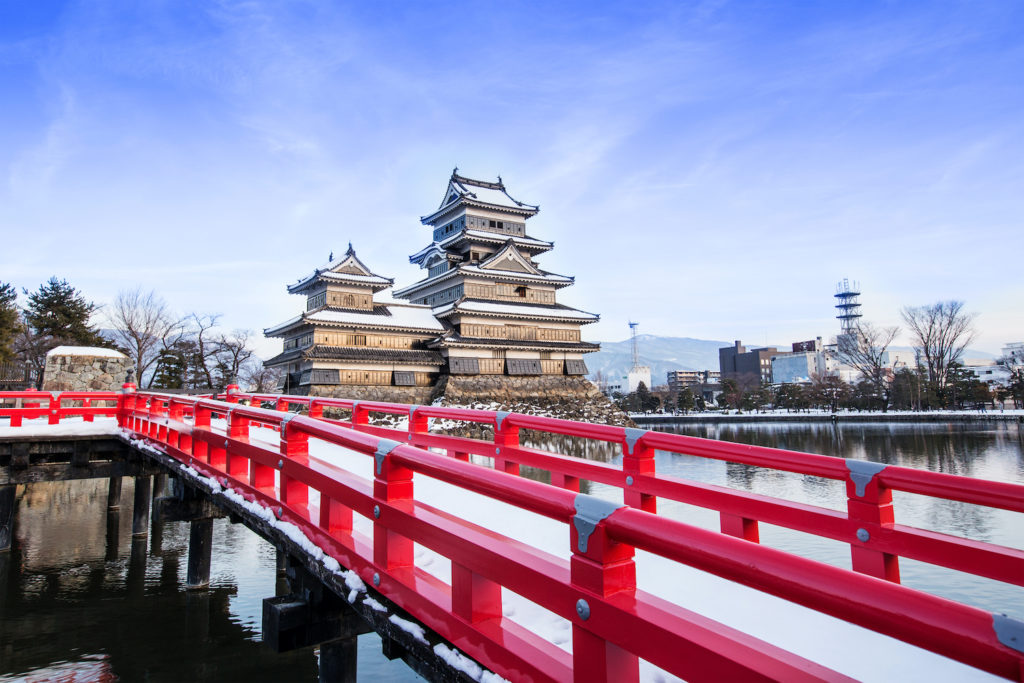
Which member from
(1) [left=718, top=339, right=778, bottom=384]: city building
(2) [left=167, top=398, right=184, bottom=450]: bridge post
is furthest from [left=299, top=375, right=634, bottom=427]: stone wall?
(1) [left=718, top=339, right=778, bottom=384]: city building

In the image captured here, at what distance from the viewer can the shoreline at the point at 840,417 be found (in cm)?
4481

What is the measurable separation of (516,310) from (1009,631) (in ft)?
125

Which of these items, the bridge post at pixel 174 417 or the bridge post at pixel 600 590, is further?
the bridge post at pixel 174 417

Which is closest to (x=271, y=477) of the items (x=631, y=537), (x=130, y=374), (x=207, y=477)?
(x=207, y=477)

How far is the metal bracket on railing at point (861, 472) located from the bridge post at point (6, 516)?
16240mm

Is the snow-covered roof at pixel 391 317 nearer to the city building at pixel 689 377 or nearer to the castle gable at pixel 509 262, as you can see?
the castle gable at pixel 509 262

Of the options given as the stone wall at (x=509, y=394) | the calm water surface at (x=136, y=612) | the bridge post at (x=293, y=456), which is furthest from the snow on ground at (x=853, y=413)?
the bridge post at (x=293, y=456)

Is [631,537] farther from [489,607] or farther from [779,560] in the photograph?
[489,607]

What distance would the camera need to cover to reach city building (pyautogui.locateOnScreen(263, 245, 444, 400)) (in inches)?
1359

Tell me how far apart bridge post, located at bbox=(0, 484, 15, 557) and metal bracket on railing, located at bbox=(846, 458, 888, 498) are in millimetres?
16240

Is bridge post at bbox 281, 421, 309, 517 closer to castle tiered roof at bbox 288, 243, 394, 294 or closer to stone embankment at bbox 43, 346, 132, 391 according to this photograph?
stone embankment at bbox 43, 346, 132, 391

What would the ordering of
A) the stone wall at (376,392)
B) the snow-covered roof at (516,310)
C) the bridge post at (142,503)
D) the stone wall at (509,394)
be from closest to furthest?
1. the bridge post at (142,503)
2. the stone wall at (376,392)
3. the stone wall at (509,394)
4. the snow-covered roof at (516,310)

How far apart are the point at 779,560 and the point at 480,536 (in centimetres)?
148

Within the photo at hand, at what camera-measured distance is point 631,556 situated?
7.22 ft
